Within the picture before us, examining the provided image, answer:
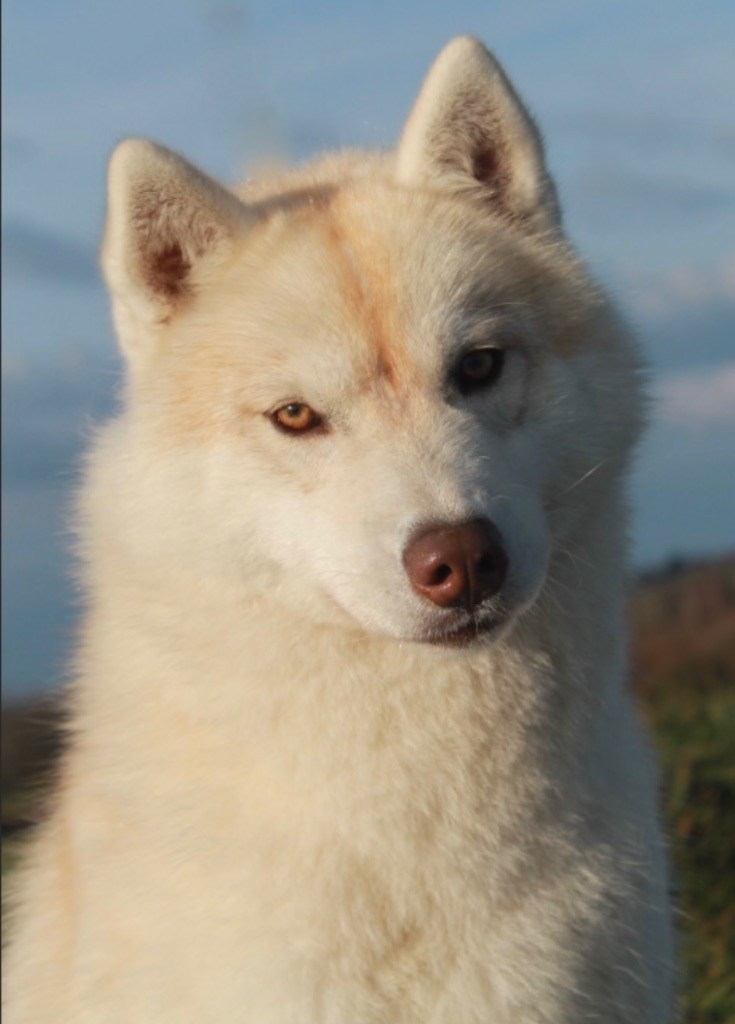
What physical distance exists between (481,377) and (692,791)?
17.3 feet

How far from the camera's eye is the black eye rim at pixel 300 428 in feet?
12.2

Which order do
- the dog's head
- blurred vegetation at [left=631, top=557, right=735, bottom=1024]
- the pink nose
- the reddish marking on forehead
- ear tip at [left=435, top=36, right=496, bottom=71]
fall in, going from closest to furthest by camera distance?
the pink nose < the dog's head < the reddish marking on forehead < ear tip at [left=435, top=36, right=496, bottom=71] < blurred vegetation at [left=631, top=557, right=735, bottom=1024]

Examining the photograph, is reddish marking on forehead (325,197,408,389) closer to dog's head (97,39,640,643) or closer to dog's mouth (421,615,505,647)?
dog's head (97,39,640,643)

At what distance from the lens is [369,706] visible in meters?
3.75

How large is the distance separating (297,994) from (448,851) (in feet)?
1.64

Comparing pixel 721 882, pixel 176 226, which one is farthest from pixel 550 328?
pixel 721 882

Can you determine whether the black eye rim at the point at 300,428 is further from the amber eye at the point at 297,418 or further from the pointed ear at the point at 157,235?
the pointed ear at the point at 157,235

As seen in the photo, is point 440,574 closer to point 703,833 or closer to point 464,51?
point 464,51

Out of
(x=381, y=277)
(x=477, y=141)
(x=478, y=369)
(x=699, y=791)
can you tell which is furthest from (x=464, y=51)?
(x=699, y=791)

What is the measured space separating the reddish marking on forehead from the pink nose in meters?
Answer: 0.50

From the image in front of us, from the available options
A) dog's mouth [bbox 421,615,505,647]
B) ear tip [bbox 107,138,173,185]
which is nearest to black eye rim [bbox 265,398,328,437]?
dog's mouth [bbox 421,615,505,647]

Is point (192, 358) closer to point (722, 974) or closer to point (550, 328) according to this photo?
point (550, 328)

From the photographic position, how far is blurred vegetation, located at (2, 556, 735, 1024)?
20.9ft

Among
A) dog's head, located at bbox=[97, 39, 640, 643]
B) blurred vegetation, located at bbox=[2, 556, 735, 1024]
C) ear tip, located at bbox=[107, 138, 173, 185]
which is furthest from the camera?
blurred vegetation, located at bbox=[2, 556, 735, 1024]
